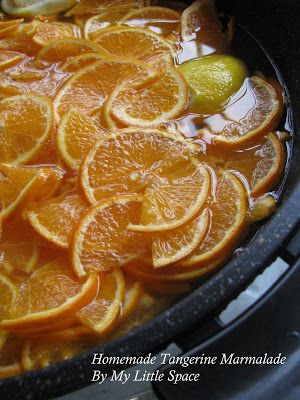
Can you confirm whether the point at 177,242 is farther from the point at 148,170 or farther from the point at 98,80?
the point at 98,80

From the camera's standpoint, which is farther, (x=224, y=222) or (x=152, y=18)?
(x=152, y=18)

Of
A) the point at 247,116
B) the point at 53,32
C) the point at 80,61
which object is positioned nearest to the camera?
the point at 247,116

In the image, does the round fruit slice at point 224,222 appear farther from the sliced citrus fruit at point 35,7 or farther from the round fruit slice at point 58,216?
the sliced citrus fruit at point 35,7

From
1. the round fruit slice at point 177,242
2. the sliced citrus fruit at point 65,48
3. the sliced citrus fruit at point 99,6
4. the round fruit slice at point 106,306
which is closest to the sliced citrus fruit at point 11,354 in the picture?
the round fruit slice at point 106,306

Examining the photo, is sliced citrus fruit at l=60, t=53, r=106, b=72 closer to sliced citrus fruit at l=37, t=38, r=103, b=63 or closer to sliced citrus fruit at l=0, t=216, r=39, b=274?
sliced citrus fruit at l=37, t=38, r=103, b=63

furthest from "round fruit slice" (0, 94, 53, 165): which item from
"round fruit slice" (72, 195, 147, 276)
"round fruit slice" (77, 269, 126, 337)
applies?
"round fruit slice" (77, 269, 126, 337)

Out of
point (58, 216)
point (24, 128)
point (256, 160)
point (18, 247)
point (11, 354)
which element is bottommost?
point (11, 354)

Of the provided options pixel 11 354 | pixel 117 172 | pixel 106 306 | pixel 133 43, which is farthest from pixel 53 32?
pixel 11 354
